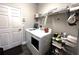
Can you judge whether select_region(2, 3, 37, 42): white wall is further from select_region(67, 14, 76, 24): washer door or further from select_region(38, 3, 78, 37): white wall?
select_region(67, 14, 76, 24): washer door

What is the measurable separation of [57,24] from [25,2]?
0.69 meters

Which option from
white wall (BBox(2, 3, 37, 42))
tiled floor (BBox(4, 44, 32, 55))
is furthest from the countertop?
tiled floor (BBox(4, 44, 32, 55))

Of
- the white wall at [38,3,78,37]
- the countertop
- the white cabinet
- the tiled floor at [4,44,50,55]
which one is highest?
the white wall at [38,3,78,37]

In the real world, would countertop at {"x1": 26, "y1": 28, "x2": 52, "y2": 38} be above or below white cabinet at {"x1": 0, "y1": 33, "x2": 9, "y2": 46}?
above

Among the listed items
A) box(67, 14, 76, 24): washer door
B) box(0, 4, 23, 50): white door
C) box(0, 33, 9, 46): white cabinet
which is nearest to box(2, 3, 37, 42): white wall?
box(0, 4, 23, 50): white door

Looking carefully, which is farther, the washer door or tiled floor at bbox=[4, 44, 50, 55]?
tiled floor at bbox=[4, 44, 50, 55]

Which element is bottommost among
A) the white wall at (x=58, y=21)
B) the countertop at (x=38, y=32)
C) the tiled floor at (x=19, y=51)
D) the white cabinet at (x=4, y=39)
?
the tiled floor at (x=19, y=51)

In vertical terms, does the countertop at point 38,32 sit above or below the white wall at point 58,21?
below

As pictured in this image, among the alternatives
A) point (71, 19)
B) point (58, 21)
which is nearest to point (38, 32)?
point (58, 21)

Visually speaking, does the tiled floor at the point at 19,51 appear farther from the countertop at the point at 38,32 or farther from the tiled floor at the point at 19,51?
the countertop at the point at 38,32

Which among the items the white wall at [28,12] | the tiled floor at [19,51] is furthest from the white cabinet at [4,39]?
the white wall at [28,12]

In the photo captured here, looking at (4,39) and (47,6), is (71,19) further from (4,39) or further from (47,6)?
(4,39)

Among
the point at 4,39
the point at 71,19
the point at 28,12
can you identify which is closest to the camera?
the point at 71,19
